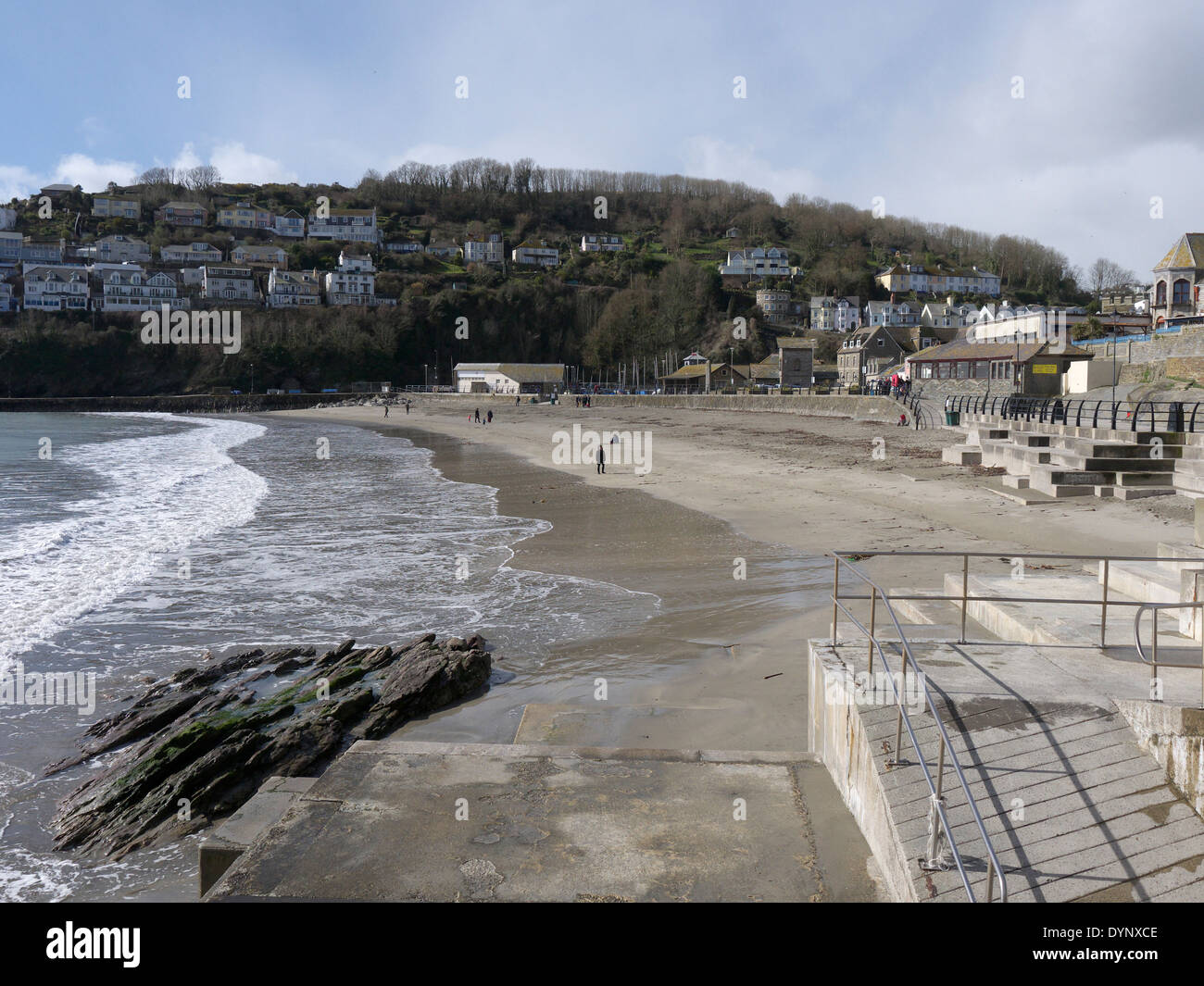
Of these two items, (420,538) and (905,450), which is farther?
(905,450)

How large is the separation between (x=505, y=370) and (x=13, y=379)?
225 feet

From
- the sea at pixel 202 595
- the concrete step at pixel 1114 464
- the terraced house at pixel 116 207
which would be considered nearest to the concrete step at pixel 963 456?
the concrete step at pixel 1114 464

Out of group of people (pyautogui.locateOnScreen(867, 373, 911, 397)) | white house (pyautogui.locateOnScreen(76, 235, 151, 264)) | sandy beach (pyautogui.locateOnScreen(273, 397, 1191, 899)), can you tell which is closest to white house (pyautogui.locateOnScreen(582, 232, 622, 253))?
white house (pyautogui.locateOnScreen(76, 235, 151, 264))

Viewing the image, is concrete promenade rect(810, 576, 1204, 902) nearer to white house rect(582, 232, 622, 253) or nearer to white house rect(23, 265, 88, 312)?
white house rect(23, 265, 88, 312)

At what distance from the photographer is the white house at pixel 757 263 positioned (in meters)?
156

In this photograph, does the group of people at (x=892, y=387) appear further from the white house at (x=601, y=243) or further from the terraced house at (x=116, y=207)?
the terraced house at (x=116, y=207)

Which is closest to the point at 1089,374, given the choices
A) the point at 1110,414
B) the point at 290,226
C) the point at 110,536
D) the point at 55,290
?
the point at 1110,414

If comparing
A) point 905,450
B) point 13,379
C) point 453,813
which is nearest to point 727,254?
point 13,379

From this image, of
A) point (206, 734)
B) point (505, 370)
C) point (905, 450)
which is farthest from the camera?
point (505, 370)
